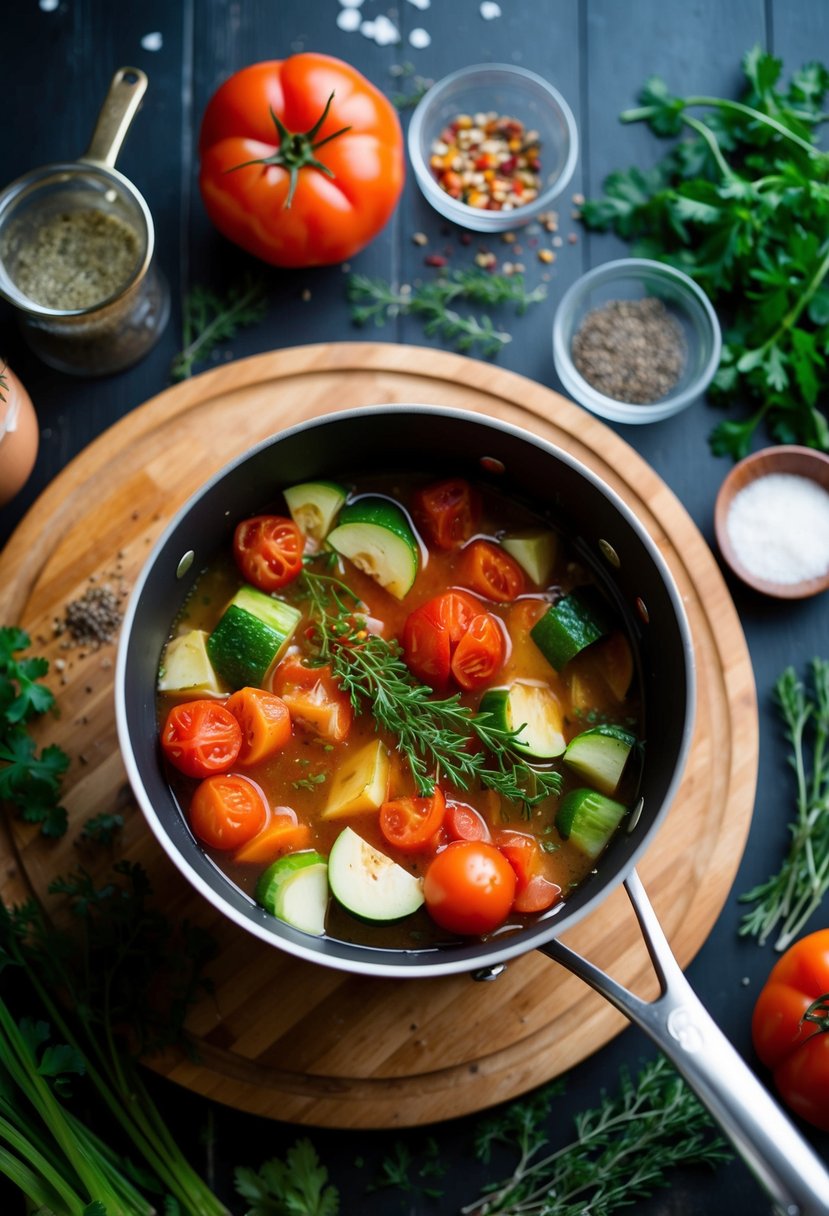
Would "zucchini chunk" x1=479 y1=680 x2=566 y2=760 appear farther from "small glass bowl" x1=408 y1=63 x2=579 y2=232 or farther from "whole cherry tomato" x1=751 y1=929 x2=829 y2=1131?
"small glass bowl" x1=408 y1=63 x2=579 y2=232

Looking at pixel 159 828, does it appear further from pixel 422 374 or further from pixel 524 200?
pixel 524 200

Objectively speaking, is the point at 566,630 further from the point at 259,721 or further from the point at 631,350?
the point at 631,350

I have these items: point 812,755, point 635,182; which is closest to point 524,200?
point 635,182

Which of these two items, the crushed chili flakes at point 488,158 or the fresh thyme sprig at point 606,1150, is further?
the crushed chili flakes at point 488,158

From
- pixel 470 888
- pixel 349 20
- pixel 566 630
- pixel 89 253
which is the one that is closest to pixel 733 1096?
pixel 470 888

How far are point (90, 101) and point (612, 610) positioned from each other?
1943 mm

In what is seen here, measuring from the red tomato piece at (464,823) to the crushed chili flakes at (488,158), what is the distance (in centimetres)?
162

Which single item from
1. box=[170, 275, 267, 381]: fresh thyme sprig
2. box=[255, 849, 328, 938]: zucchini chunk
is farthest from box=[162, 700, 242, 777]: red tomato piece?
box=[170, 275, 267, 381]: fresh thyme sprig

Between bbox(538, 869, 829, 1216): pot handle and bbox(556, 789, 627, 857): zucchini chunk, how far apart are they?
0.49m

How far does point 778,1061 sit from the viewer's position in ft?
8.16

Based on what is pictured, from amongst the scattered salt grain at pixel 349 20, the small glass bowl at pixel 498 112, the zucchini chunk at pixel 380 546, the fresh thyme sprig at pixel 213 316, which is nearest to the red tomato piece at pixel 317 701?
the zucchini chunk at pixel 380 546

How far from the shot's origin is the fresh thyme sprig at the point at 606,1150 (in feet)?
8.00

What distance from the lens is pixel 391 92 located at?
2.96m

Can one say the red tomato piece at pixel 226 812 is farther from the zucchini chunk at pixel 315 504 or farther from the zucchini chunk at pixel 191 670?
the zucchini chunk at pixel 315 504
